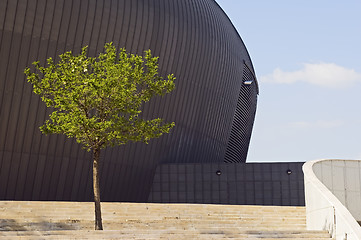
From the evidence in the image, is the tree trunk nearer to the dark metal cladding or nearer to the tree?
the tree

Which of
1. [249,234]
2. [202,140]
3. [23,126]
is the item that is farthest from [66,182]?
[249,234]

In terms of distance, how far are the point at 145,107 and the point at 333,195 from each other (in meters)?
15.8

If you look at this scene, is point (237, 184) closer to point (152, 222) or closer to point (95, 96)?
point (152, 222)

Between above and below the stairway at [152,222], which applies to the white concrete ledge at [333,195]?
above

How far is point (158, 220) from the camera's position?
2194 centimetres

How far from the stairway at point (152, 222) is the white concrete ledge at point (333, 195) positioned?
664 millimetres

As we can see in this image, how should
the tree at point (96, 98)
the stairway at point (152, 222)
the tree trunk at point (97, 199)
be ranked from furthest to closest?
the tree at point (96, 98)
the tree trunk at point (97, 199)
the stairway at point (152, 222)

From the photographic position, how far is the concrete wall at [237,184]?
1352 inches

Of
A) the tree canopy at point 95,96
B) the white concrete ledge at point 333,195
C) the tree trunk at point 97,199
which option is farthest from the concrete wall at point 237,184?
the tree trunk at point 97,199

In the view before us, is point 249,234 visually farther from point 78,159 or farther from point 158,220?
point 78,159

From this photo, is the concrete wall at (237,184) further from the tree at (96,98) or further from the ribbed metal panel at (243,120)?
the tree at (96,98)

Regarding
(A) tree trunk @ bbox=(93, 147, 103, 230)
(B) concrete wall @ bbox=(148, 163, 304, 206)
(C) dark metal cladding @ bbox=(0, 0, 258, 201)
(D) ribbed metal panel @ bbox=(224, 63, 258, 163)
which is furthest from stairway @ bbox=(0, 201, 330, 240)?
(D) ribbed metal panel @ bbox=(224, 63, 258, 163)

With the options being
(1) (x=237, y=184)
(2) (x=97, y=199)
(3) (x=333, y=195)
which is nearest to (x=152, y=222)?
(2) (x=97, y=199)

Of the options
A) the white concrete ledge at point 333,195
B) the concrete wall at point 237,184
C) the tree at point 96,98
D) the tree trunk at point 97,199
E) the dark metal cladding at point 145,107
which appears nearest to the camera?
the white concrete ledge at point 333,195
